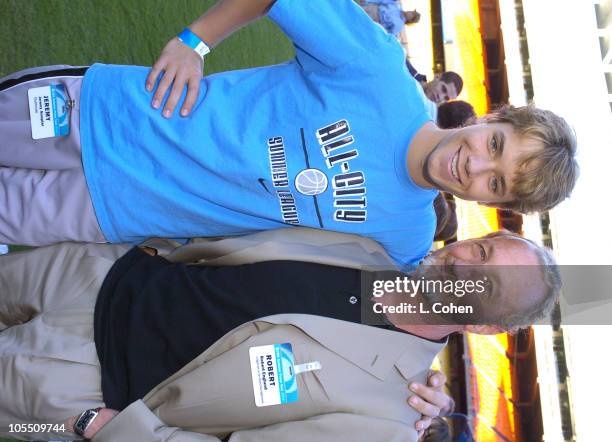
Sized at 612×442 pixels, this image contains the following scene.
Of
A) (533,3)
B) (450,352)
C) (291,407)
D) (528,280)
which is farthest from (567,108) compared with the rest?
(291,407)

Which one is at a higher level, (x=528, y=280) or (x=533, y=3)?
(x=533, y=3)

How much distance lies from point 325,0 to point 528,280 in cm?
103

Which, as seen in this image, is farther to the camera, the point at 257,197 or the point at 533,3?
the point at 533,3

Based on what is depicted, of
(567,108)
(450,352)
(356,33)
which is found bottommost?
(450,352)

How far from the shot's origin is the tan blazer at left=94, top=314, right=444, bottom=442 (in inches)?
57.2

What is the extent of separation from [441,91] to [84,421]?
5034mm

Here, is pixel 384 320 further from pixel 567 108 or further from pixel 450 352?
pixel 567 108

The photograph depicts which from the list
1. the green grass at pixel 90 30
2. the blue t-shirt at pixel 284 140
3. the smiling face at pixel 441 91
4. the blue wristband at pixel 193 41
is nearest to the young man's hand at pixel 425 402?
the blue t-shirt at pixel 284 140

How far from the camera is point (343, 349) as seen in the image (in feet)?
5.04

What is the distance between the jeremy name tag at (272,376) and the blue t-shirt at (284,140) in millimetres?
387

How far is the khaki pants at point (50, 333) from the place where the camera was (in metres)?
1.44

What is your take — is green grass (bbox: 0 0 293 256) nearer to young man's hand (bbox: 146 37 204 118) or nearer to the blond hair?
young man's hand (bbox: 146 37 204 118)

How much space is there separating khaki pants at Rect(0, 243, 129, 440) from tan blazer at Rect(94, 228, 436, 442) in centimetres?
15

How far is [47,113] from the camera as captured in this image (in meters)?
1.49
